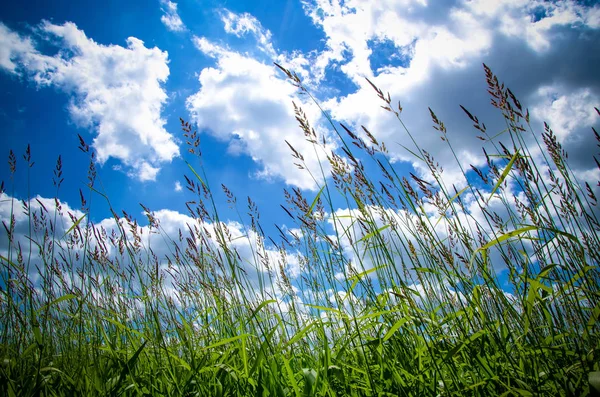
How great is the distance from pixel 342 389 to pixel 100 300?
7.03ft

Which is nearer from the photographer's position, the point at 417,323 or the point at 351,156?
the point at 417,323

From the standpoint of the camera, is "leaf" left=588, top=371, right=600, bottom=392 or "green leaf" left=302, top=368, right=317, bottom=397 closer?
"leaf" left=588, top=371, right=600, bottom=392

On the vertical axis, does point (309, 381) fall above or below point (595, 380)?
above

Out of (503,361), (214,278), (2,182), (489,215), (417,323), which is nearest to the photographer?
(417,323)

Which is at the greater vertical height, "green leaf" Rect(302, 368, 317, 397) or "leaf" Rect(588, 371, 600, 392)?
"green leaf" Rect(302, 368, 317, 397)

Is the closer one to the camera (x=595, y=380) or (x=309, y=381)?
(x=595, y=380)

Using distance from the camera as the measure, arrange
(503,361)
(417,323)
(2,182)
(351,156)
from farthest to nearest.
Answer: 1. (2,182)
2. (351,156)
3. (503,361)
4. (417,323)

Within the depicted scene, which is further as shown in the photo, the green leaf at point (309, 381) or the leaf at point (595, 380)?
the green leaf at point (309, 381)

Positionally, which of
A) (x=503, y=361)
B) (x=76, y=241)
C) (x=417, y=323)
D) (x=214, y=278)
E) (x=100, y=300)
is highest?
(x=76, y=241)

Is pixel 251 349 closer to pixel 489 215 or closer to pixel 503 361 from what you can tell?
pixel 503 361

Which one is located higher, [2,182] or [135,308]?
[2,182]

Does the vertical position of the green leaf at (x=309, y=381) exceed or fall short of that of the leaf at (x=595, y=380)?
it exceeds it

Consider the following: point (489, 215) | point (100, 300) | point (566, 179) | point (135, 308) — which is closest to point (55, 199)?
point (100, 300)

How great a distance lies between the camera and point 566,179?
1540 mm
